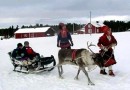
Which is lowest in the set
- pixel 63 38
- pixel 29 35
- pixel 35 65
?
pixel 29 35

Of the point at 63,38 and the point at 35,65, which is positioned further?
the point at 35,65

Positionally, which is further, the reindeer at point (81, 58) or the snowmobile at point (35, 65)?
the snowmobile at point (35, 65)

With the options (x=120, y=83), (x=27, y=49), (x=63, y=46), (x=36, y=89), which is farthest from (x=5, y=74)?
(x=120, y=83)

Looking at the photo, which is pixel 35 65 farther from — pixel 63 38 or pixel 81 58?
pixel 81 58

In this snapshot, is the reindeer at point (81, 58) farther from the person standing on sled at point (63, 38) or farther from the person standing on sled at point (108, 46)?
the person standing on sled at point (108, 46)

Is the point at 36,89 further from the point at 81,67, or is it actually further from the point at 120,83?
the point at 120,83

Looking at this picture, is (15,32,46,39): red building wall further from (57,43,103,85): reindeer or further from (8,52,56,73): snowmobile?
(57,43,103,85): reindeer

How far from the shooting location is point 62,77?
10852mm

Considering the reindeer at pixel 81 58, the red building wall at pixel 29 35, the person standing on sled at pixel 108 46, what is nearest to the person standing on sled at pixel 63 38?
the reindeer at pixel 81 58

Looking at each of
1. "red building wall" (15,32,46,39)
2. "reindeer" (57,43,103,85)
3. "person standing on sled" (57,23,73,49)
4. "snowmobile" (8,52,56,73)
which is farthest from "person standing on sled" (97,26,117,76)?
"red building wall" (15,32,46,39)

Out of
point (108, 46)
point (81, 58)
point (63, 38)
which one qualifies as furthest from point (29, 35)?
point (81, 58)

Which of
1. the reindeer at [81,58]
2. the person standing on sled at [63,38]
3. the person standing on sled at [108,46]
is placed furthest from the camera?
the person standing on sled at [63,38]

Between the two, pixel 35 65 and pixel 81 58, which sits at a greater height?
pixel 81 58

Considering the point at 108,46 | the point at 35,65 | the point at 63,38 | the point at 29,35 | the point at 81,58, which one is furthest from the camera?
the point at 29,35
